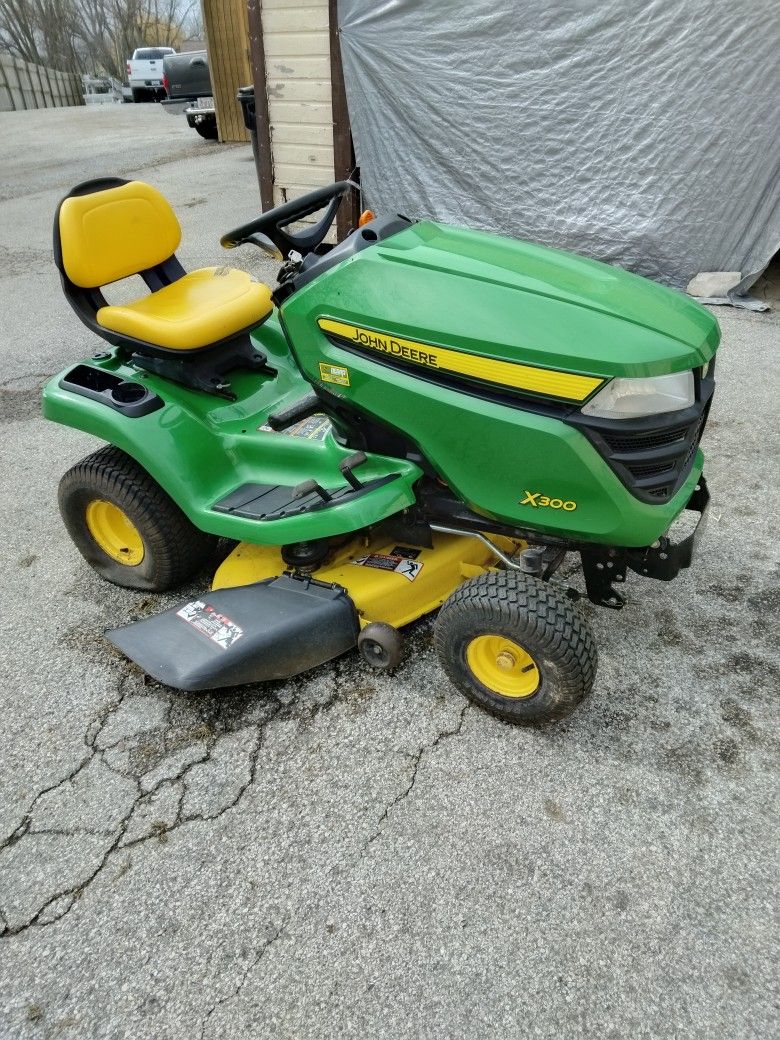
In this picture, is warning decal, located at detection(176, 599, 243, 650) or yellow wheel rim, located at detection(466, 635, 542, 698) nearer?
yellow wheel rim, located at detection(466, 635, 542, 698)

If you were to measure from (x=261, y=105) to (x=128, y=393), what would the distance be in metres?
4.95

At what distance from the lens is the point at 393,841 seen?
1756 millimetres

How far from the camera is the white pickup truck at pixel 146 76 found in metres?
23.1

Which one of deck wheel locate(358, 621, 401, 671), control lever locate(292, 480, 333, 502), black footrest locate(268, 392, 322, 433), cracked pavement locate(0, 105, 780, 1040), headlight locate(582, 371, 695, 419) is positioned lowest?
cracked pavement locate(0, 105, 780, 1040)

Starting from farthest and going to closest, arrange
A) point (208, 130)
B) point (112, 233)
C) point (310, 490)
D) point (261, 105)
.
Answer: point (208, 130) < point (261, 105) < point (112, 233) < point (310, 490)

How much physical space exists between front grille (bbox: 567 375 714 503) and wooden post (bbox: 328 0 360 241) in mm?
4479

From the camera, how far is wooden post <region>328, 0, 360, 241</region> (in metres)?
5.50

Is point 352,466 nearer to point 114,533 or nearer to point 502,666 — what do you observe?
point 502,666

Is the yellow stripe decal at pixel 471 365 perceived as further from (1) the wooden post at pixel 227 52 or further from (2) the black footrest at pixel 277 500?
(1) the wooden post at pixel 227 52

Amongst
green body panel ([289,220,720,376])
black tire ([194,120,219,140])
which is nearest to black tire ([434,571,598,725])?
green body panel ([289,220,720,376])

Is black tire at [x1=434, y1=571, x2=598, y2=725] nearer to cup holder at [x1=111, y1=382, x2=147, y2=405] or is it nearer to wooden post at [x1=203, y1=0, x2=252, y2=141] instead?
cup holder at [x1=111, y1=382, x2=147, y2=405]

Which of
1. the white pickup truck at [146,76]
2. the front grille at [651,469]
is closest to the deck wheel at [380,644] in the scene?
the front grille at [651,469]

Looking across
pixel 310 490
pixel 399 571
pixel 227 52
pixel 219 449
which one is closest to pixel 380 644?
pixel 399 571

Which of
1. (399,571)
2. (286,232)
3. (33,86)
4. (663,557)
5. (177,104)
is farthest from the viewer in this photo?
(33,86)
